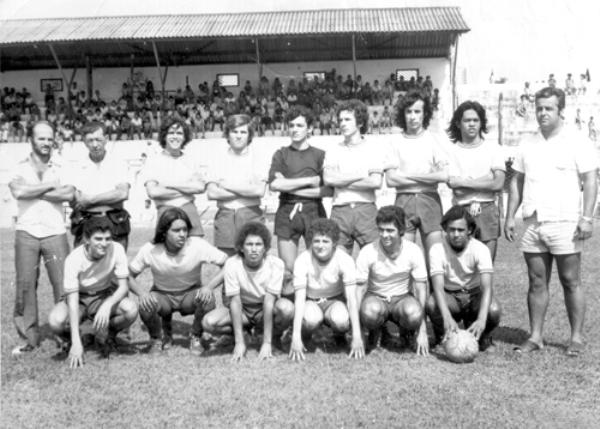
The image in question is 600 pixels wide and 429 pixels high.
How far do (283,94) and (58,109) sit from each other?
27.8ft

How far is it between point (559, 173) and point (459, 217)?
2.62ft

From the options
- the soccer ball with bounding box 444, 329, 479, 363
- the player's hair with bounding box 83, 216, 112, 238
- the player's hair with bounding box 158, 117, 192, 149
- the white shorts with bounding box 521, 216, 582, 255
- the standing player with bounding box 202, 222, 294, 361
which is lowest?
the soccer ball with bounding box 444, 329, 479, 363

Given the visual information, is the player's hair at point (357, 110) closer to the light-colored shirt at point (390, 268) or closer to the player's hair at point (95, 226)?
the light-colored shirt at point (390, 268)

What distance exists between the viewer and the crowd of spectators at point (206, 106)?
24016 millimetres

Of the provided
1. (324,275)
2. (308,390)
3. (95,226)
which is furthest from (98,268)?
(308,390)

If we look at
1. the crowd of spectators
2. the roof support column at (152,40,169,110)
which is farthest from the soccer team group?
the roof support column at (152,40,169,110)

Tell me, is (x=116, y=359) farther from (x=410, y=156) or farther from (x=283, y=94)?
(x=283, y=94)

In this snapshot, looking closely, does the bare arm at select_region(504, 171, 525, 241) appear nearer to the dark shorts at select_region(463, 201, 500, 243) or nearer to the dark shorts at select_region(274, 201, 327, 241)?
the dark shorts at select_region(463, 201, 500, 243)

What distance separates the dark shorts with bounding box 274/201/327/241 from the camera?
5.73 metres

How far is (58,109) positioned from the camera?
25.7 metres

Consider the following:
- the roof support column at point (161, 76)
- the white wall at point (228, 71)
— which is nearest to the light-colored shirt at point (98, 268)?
the roof support column at point (161, 76)

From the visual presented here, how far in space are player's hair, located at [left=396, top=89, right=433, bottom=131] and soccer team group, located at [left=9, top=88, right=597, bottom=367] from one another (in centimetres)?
2

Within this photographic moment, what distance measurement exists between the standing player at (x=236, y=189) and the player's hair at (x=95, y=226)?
3.02 feet

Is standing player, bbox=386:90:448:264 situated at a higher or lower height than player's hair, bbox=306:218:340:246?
higher
